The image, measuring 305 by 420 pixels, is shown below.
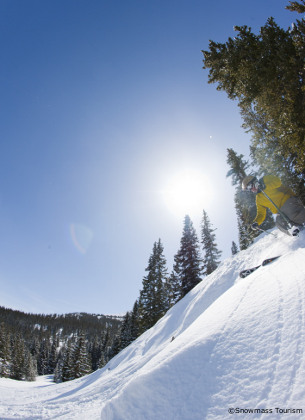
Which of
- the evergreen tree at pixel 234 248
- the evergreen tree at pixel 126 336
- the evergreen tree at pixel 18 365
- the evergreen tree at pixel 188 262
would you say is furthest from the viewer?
the evergreen tree at pixel 234 248

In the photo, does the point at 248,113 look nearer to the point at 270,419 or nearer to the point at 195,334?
the point at 195,334

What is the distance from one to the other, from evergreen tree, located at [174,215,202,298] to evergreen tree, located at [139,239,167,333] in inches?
123

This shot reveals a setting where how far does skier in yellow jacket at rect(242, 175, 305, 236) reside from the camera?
7.96 meters

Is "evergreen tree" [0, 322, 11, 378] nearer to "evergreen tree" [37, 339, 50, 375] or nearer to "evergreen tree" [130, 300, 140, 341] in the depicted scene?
"evergreen tree" [130, 300, 140, 341]

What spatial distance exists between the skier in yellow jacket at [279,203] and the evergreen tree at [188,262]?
21.5 metres

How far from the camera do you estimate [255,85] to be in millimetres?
9266

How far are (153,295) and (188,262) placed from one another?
7.12 metres

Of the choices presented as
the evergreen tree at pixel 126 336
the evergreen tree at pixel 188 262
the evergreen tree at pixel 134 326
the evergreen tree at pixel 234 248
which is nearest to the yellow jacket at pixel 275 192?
the evergreen tree at pixel 188 262

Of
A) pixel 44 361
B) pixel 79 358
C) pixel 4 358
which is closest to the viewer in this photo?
pixel 79 358

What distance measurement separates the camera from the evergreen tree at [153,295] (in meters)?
29.7

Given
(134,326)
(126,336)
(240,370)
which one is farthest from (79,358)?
(240,370)

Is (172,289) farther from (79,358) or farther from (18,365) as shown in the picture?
(18,365)

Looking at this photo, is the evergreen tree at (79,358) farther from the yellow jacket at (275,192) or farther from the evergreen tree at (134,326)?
the yellow jacket at (275,192)

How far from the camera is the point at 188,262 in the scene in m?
30.5
